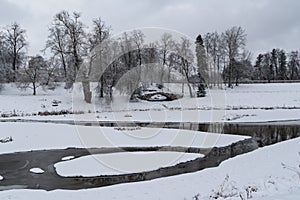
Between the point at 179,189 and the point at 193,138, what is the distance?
32.3 ft

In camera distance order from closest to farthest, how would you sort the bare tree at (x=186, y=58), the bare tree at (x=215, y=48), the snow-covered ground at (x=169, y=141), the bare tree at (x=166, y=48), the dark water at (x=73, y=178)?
1. the snow-covered ground at (x=169, y=141)
2. the dark water at (x=73, y=178)
3. the bare tree at (x=166, y=48)
4. the bare tree at (x=186, y=58)
5. the bare tree at (x=215, y=48)

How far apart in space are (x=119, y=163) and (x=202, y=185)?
437cm

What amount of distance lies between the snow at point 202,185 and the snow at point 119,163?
1.99 m

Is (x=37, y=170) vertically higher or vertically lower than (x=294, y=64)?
lower

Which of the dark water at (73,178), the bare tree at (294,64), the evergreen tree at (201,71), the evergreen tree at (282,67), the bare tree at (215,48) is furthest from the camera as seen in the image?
the bare tree at (294,64)

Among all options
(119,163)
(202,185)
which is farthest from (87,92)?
(202,185)

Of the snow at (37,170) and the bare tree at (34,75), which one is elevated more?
the bare tree at (34,75)

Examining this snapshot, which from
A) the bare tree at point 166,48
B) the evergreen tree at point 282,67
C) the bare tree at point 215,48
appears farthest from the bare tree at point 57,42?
the evergreen tree at point 282,67

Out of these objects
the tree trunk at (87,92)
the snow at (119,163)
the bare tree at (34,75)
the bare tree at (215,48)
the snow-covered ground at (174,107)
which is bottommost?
the snow at (119,163)

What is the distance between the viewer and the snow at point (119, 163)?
38.1 feet

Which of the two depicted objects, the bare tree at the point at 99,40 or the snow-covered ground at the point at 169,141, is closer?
the snow-covered ground at the point at 169,141

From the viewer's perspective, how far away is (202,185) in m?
9.37

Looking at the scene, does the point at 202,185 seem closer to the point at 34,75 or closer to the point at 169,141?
the point at 169,141

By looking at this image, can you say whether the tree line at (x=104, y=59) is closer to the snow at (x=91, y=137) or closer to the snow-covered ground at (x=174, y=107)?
the snow-covered ground at (x=174, y=107)
